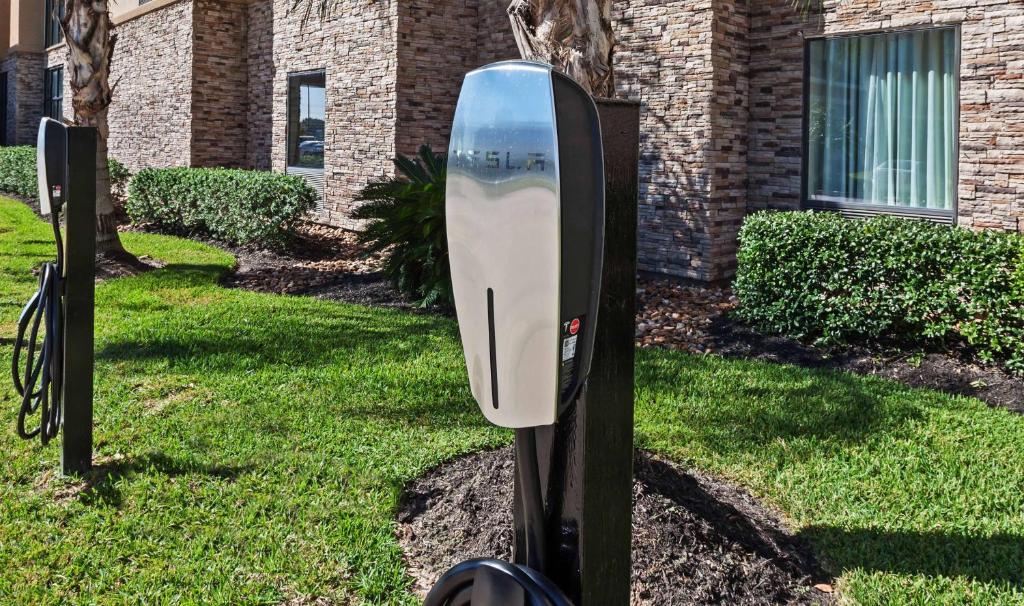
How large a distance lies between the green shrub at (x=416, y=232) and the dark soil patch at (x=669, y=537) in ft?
14.7

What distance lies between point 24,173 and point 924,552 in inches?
823

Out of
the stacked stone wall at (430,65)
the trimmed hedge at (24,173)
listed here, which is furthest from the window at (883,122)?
the trimmed hedge at (24,173)

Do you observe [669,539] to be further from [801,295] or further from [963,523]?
[801,295]

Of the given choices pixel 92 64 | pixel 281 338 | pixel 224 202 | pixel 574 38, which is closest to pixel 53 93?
pixel 224 202

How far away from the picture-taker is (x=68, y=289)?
431cm

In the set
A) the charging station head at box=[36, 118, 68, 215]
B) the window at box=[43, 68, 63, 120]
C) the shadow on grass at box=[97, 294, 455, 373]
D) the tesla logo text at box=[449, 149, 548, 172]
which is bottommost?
the shadow on grass at box=[97, 294, 455, 373]

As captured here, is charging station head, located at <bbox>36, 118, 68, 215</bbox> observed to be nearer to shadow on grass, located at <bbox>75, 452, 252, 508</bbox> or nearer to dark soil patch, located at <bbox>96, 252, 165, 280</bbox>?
shadow on grass, located at <bbox>75, 452, 252, 508</bbox>

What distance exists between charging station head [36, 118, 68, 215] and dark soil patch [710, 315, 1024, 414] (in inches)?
196

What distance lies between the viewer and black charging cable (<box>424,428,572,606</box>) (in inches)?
71.2

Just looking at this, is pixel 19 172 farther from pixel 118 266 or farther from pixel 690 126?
pixel 690 126

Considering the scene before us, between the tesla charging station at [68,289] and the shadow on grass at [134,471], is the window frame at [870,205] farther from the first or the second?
the tesla charging station at [68,289]

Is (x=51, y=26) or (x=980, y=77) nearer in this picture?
(x=980, y=77)

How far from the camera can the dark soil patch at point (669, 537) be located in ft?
11.3

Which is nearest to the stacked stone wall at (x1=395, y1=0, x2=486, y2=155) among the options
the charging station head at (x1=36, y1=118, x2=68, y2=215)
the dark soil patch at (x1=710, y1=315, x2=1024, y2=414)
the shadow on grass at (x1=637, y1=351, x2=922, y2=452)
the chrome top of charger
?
the dark soil patch at (x1=710, y1=315, x2=1024, y2=414)
